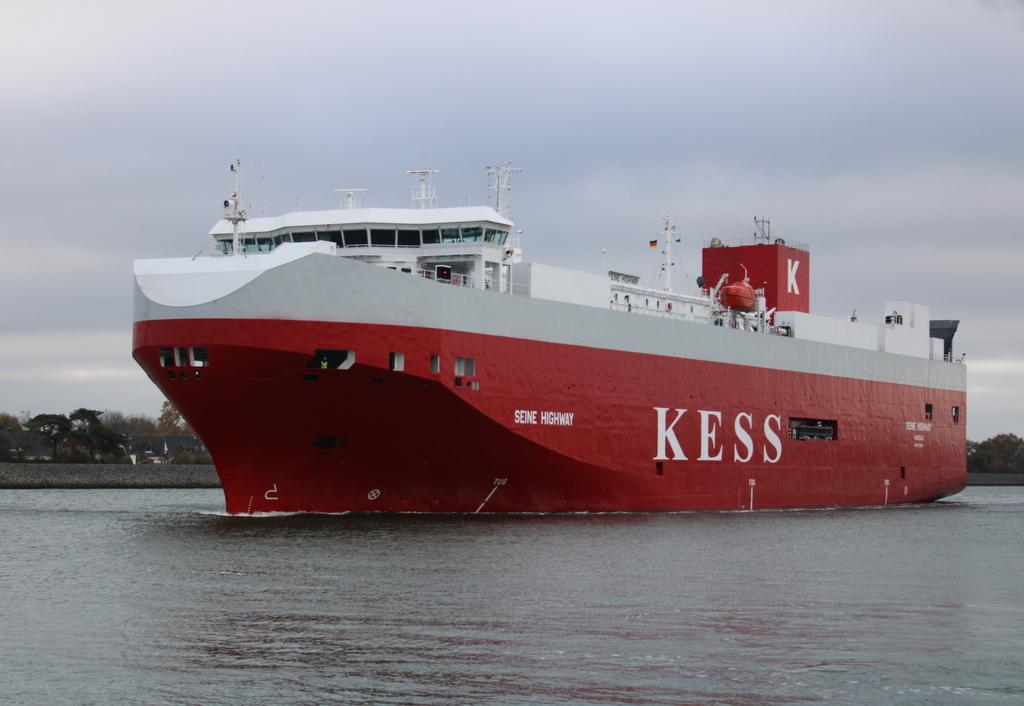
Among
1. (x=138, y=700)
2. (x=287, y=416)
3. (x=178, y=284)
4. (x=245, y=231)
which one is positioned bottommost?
(x=138, y=700)

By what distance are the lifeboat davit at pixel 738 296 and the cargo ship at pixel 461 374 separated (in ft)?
0.19

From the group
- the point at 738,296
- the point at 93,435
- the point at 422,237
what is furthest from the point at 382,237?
the point at 93,435

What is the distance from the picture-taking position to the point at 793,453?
3238 cm

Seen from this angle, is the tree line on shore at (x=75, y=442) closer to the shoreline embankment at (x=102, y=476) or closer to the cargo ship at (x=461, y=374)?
the shoreline embankment at (x=102, y=476)

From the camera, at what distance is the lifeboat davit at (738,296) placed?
104 feet

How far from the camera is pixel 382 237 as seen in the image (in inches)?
979

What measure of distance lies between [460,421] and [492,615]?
951 cm

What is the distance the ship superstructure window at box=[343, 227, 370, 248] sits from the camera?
24750 mm

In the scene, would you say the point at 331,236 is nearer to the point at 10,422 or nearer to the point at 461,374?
the point at 461,374

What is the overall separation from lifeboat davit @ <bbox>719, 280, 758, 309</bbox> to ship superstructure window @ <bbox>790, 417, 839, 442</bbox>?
11.4 feet

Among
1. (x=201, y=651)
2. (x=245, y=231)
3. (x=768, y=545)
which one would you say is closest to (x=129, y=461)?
(x=245, y=231)

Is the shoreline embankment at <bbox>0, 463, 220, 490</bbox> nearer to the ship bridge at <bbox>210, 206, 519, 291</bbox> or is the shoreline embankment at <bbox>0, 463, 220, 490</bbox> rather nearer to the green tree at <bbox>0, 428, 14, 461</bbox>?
the green tree at <bbox>0, 428, 14, 461</bbox>

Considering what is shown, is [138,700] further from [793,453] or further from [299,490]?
[793,453]

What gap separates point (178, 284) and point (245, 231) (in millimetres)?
4323
